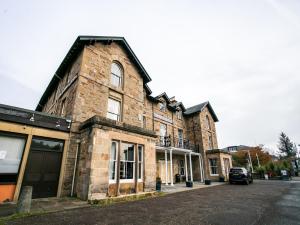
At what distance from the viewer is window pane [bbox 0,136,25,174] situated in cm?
700

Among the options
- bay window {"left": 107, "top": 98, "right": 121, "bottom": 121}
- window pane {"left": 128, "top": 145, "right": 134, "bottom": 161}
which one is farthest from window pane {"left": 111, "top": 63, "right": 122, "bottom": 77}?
window pane {"left": 128, "top": 145, "right": 134, "bottom": 161}

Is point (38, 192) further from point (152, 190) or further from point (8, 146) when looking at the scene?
point (152, 190)

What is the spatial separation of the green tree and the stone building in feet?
218

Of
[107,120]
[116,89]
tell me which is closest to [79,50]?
[116,89]

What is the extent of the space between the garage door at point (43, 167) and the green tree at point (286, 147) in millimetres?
78431

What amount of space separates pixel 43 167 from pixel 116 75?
25.8 feet

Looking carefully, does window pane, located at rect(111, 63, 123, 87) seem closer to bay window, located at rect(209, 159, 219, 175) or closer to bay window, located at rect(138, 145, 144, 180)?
bay window, located at rect(138, 145, 144, 180)

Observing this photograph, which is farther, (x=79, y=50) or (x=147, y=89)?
(x=147, y=89)

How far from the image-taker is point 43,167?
798 cm

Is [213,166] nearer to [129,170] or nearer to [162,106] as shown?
[162,106]

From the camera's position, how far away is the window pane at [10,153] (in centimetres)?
700

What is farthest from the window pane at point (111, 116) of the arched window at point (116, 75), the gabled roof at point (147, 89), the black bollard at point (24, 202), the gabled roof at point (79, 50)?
the black bollard at point (24, 202)

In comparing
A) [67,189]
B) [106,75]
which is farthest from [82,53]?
[67,189]

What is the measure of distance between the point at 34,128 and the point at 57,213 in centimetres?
462
